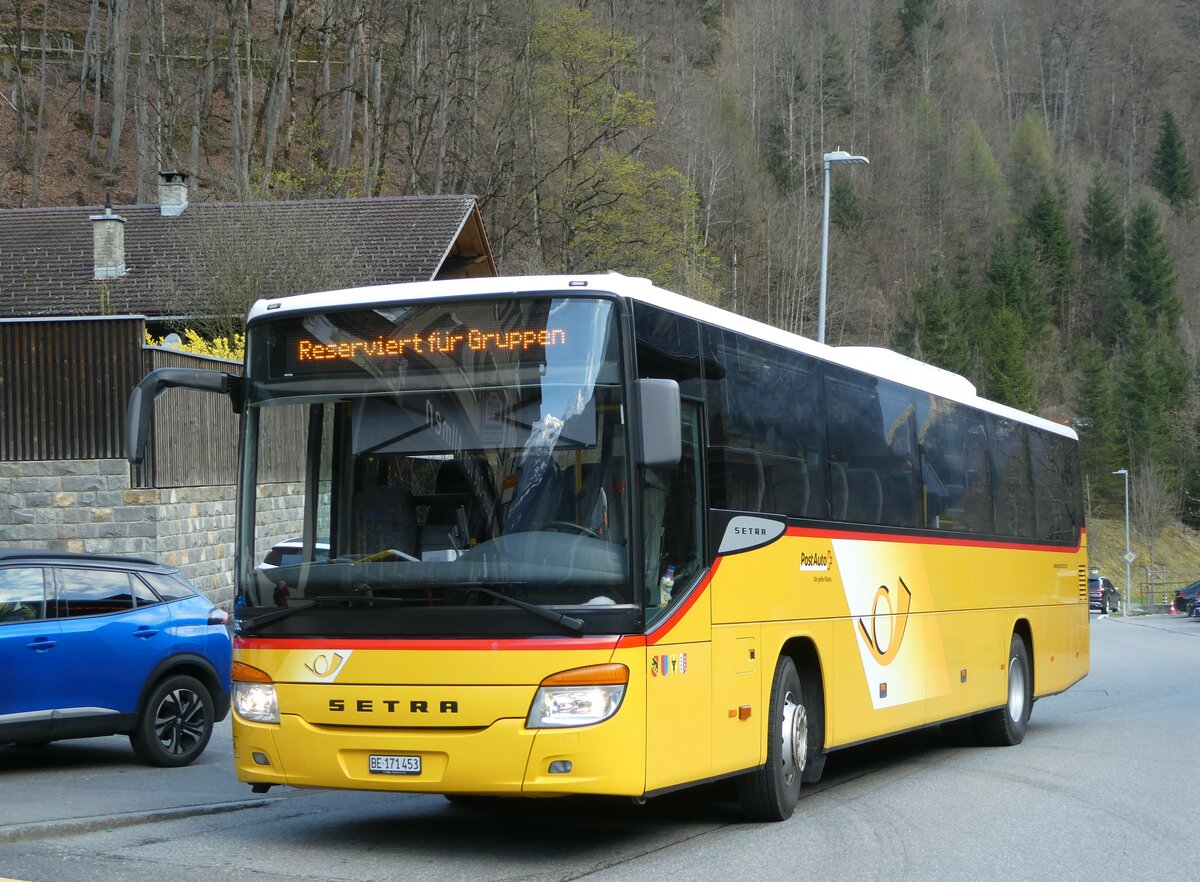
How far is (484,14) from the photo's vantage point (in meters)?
52.4

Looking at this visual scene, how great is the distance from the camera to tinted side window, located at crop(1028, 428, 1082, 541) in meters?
15.9

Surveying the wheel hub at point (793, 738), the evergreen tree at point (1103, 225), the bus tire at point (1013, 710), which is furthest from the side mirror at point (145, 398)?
the evergreen tree at point (1103, 225)

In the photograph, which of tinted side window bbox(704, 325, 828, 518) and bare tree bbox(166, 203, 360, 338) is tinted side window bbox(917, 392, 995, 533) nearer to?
tinted side window bbox(704, 325, 828, 518)

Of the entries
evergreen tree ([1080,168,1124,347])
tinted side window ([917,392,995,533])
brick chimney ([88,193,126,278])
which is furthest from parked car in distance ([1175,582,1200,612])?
tinted side window ([917,392,995,533])

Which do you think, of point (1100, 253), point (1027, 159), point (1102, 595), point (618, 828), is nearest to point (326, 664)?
point (618, 828)

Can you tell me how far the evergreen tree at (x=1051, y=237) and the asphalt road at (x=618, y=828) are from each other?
93542 mm

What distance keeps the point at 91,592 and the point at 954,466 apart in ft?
23.4

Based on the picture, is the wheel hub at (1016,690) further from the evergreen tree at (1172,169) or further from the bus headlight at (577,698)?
the evergreen tree at (1172,169)

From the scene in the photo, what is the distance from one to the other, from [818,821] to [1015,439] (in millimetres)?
6756

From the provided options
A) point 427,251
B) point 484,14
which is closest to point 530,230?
point 484,14

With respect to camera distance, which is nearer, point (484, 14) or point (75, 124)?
point (484, 14)

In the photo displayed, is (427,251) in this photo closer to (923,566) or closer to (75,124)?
(923,566)

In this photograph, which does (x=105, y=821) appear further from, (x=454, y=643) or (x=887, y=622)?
(x=887, y=622)

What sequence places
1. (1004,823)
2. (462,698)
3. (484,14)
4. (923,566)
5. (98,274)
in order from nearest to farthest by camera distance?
(462,698)
(1004,823)
(923,566)
(98,274)
(484,14)
